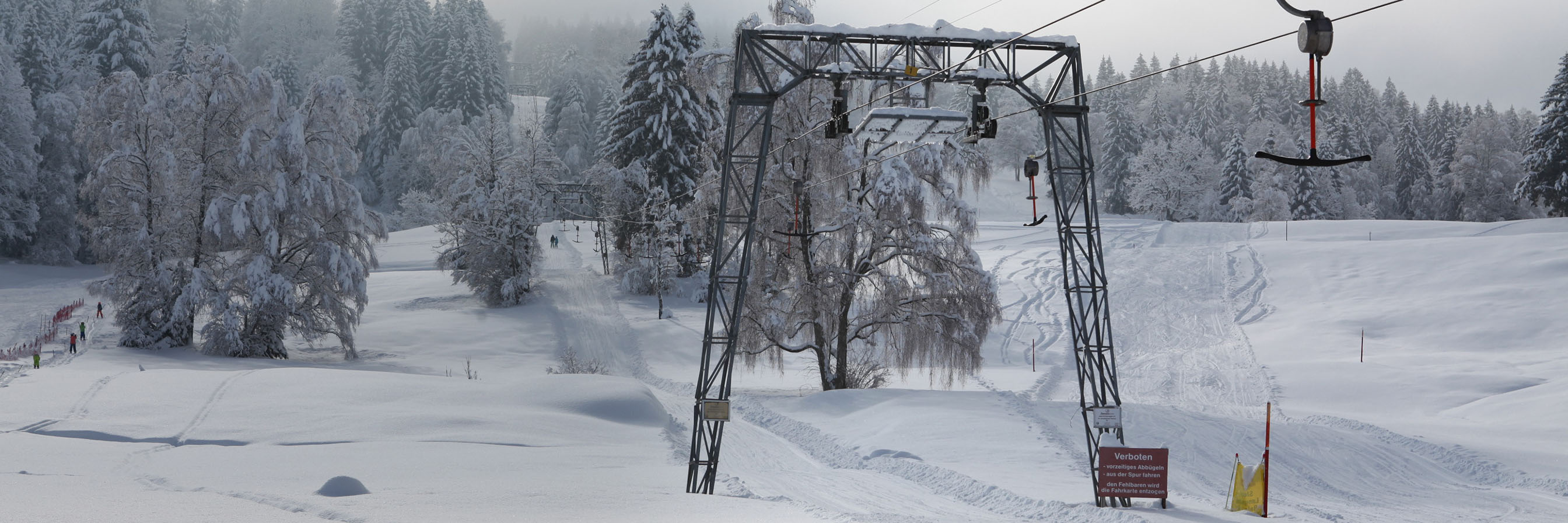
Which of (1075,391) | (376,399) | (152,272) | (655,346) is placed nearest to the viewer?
(376,399)

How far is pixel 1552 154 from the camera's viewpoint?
165ft

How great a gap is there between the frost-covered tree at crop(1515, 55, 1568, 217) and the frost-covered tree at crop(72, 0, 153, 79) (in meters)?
76.0

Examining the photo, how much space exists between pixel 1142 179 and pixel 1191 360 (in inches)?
2096

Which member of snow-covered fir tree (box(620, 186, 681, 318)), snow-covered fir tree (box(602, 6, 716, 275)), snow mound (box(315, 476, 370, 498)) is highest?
snow-covered fir tree (box(602, 6, 716, 275))

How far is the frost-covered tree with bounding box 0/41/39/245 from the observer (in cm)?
5144

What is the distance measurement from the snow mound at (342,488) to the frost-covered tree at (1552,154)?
57.0 meters

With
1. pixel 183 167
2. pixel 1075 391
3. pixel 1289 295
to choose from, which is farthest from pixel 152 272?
pixel 1289 295

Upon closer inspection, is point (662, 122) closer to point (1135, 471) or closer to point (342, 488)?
point (1135, 471)

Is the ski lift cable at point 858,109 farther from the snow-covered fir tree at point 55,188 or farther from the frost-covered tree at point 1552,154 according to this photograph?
the frost-covered tree at point 1552,154

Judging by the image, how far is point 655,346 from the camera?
36.3m

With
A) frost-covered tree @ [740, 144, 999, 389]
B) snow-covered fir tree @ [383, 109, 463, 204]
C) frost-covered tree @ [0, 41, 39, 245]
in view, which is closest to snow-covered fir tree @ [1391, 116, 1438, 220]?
frost-covered tree @ [740, 144, 999, 389]

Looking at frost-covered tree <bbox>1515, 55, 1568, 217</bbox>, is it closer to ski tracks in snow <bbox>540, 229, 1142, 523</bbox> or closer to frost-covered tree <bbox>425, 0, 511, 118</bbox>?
ski tracks in snow <bbox>540, 229, 1142, 523</bbox>

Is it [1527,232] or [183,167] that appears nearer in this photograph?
[183,167]

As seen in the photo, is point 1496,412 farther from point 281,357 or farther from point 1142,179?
point 1142,179
